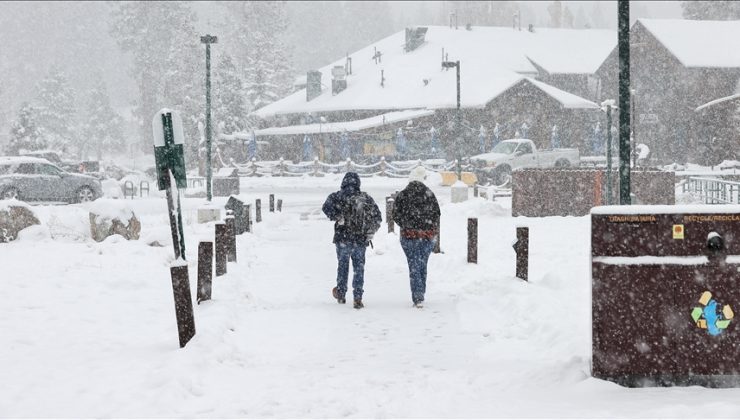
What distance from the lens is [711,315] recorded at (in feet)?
20.2

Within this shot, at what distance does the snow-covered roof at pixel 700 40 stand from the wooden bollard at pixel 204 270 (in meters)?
44.3

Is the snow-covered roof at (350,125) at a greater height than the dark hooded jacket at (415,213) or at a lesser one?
greater

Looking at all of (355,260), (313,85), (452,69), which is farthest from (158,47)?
(355,260)

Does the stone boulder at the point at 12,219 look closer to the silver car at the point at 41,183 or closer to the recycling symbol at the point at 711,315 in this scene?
the silver car at the point at 41,183

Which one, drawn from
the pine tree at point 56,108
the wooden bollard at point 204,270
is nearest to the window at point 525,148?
the wooden bollard at point 204,270

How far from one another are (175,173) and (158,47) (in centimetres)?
8110

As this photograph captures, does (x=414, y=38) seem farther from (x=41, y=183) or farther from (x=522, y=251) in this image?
(x=522, y=251)

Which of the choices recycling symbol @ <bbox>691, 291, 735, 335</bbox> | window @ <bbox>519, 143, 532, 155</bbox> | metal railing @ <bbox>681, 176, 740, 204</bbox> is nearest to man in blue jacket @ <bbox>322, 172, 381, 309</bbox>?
recycling symbol @ <bbox>691, 291, 735, 335</bbox>

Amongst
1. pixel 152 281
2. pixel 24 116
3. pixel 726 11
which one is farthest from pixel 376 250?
pixel 726 11

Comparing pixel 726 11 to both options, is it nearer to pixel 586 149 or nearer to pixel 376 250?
pixel 586 149

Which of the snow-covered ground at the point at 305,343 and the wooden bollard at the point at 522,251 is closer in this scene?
the snow-covered ground at the point at 305,343

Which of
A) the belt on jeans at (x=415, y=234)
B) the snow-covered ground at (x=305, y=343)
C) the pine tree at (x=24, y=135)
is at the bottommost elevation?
the snow-covered ground at (x=305, y=343)

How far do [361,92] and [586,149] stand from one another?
15.4m

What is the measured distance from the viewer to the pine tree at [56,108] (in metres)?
87.2
